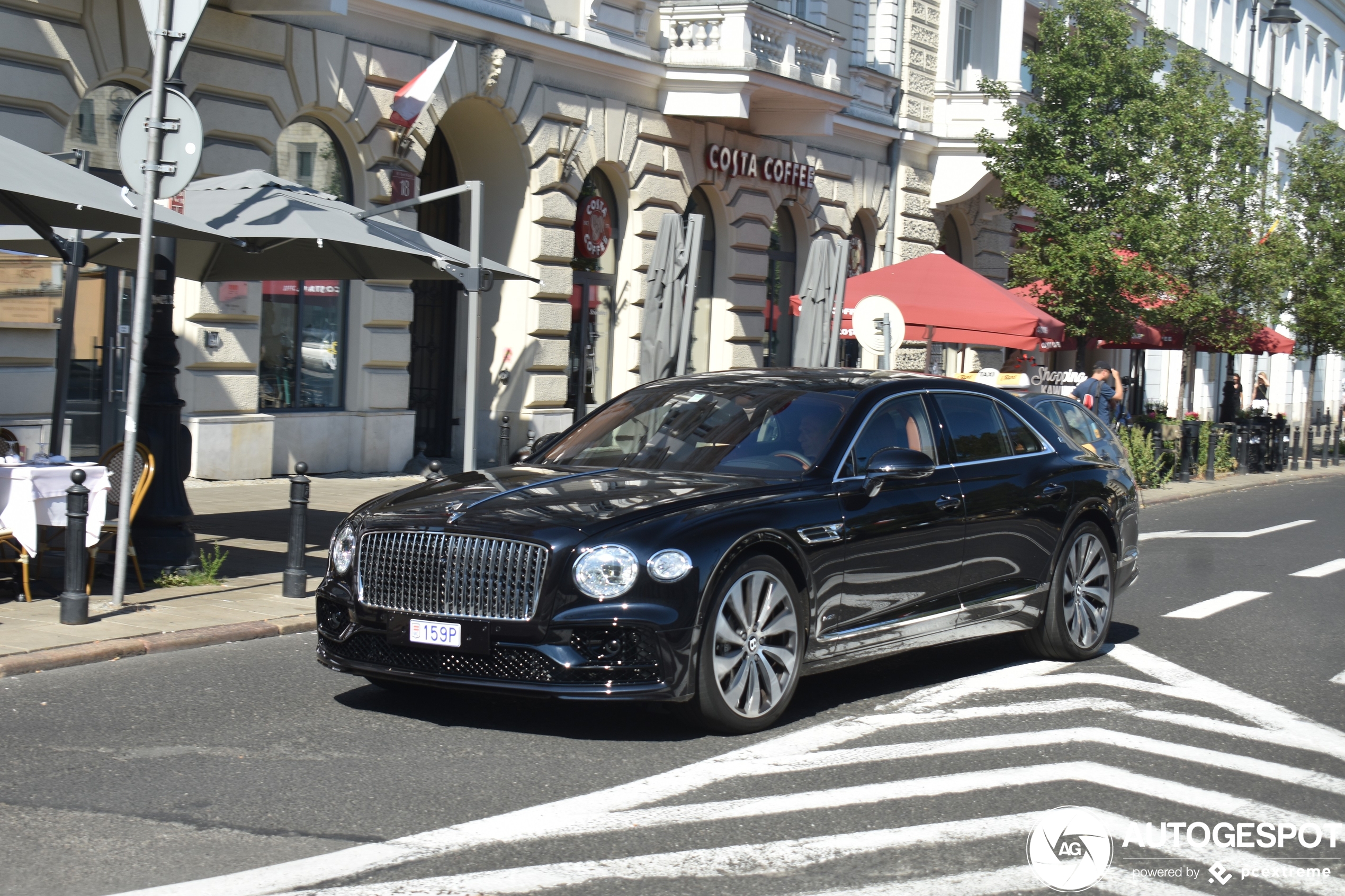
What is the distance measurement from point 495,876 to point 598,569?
1763mm

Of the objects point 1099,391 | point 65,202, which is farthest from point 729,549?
point 1099,391

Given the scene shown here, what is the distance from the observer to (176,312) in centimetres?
1588

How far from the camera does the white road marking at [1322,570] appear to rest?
13.7 m

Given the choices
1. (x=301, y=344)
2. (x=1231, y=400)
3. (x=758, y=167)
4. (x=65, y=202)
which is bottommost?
(x=1231, y=400)

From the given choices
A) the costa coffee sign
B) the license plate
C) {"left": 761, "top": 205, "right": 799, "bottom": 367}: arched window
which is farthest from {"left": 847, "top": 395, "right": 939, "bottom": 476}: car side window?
{"left": 761, "top": 205, "right": 799, "bottom": 367}: arched window

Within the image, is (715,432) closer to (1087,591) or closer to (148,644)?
(1087,591)

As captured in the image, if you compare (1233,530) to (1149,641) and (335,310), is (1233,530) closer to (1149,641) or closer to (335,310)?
(1149,641)

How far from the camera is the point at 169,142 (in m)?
9.05

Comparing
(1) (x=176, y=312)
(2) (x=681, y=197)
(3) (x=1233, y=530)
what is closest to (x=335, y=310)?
(1) (x=176, y=312)

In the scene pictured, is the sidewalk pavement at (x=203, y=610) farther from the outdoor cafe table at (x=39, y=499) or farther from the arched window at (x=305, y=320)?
the arched window at (x=305, y=320)

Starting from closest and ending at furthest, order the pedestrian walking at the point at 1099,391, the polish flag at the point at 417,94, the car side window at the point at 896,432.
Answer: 1. the car side window at the point at 896,432
2. the polish flag at the point at 417,94
3. the pedestrian walking at the point at 1099,391

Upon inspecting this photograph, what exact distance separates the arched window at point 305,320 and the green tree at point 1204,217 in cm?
1382

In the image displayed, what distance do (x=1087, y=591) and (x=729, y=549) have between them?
320cm

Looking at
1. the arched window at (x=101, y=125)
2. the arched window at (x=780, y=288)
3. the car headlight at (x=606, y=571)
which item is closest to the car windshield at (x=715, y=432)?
the car headlight at (x=606, y=571)
